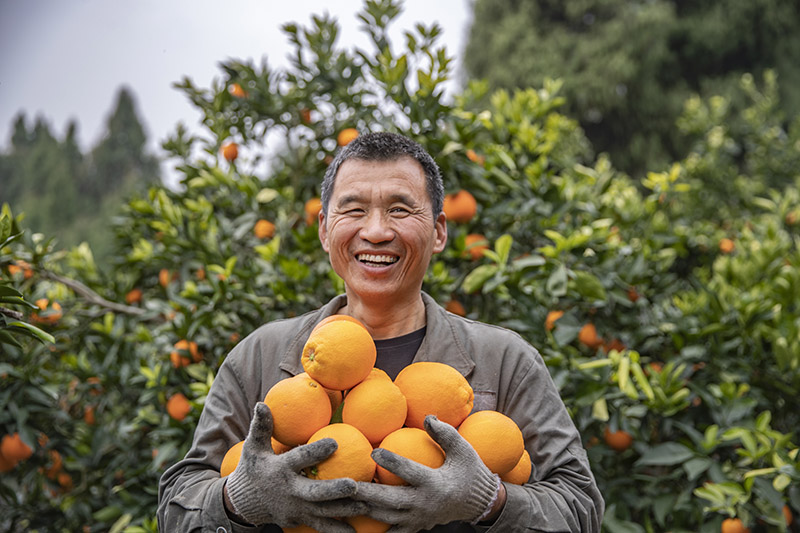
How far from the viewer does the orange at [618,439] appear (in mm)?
2367

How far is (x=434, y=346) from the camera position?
153 centimetres

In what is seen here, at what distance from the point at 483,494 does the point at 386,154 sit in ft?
2.60

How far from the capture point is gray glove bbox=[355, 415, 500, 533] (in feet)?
3.63

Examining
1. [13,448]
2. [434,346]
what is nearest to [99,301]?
[13,448]

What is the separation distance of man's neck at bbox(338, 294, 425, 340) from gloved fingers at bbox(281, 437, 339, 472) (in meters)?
0.50

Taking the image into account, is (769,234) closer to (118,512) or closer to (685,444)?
(685,444)

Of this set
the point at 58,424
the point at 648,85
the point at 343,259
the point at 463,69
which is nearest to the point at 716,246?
the point at 343,259

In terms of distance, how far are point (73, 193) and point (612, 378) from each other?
20802 millimetres

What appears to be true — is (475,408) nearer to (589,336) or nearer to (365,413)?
(365,413)

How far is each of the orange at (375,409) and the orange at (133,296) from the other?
2.31m

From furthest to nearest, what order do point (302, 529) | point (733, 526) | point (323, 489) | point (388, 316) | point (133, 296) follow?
1. point (133, 296)
2. point (733, 526)
3. point (388, 316)
4. point (302, 529)
5. point (323, 489)

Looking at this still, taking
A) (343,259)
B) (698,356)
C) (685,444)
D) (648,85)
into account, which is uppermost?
(648,85)

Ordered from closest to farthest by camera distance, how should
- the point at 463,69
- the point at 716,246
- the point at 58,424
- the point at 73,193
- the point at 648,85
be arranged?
the point at 58,424 → the point at 716,246 → the point at 648,85 → the point at 463,69 → the point at 73,193

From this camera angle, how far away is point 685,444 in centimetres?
231
